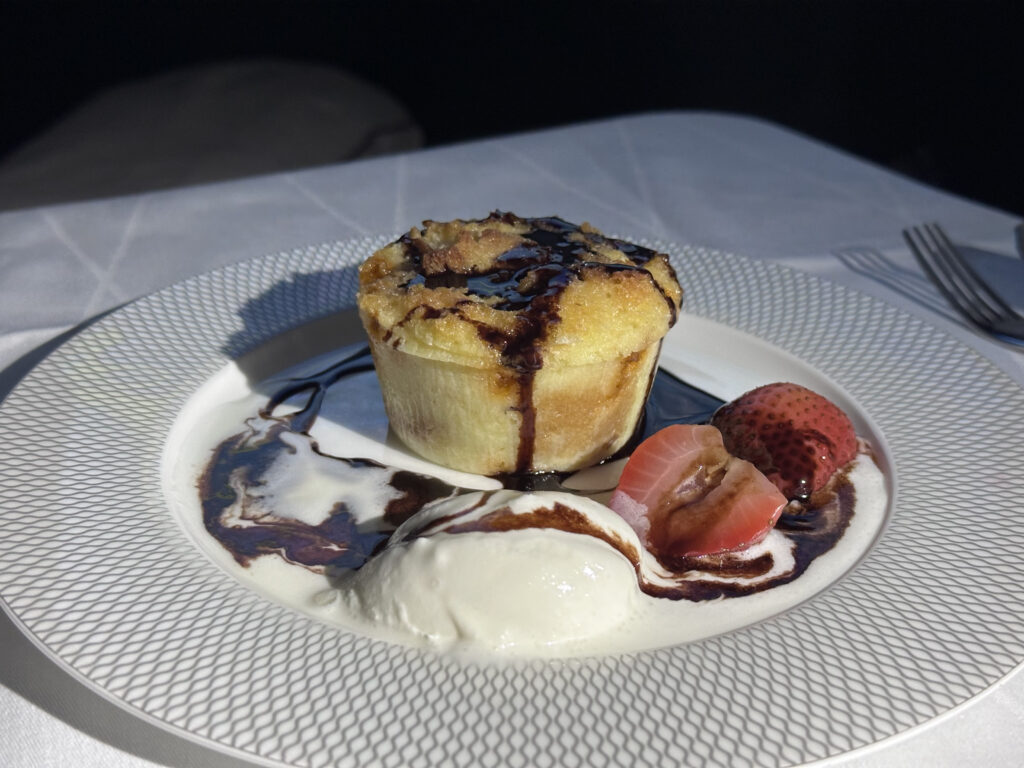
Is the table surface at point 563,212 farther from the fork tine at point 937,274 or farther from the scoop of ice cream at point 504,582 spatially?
the scoop of ice cream at point 504,582

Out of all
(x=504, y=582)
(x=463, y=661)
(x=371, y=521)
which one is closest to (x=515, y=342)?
(x=371, y=521)

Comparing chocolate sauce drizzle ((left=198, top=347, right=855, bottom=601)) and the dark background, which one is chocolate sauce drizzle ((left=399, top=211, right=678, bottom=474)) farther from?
the dark background

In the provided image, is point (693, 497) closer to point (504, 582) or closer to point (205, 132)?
point (504, 582)

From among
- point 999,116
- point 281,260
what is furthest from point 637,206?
point 999,116

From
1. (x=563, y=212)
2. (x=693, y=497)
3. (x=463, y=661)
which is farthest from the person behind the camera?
(x=563, y=212)

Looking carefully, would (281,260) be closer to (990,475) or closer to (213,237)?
(213,237)

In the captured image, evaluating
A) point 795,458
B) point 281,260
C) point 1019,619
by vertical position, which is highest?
point 1019,619
